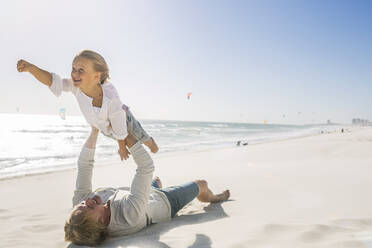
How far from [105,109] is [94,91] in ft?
0.90

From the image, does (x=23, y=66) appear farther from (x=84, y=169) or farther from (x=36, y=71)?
(x=84, y=169)

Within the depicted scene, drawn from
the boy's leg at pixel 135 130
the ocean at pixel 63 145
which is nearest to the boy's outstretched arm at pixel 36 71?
the boy's leg at pixel 135 130

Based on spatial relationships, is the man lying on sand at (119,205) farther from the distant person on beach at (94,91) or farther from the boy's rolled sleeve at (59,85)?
the boy's rolled sleeve at (59,85)

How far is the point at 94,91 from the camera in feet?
8.77

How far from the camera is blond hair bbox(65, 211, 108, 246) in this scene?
2.40m

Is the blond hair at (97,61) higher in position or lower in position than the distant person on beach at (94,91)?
higher

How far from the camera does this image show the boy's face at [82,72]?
2.57m

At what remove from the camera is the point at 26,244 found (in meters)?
2.65

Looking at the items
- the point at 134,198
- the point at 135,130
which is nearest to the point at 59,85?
the point at 135,130

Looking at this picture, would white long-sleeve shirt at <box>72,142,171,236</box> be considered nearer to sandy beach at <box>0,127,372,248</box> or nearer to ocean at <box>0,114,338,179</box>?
sandy beach at <box>0,127,372,248</box>

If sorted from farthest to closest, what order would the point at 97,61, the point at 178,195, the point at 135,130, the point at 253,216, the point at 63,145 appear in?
the point at 63,145 < the point at 178,195 < the point at 253,216 < the point at 135,130 < the point at 97,61

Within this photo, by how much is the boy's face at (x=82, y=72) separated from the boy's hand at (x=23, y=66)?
16.5 inches

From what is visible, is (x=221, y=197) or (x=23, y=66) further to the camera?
(x=221, y=197)

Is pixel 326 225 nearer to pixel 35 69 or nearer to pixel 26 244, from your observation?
pixel 26 244
